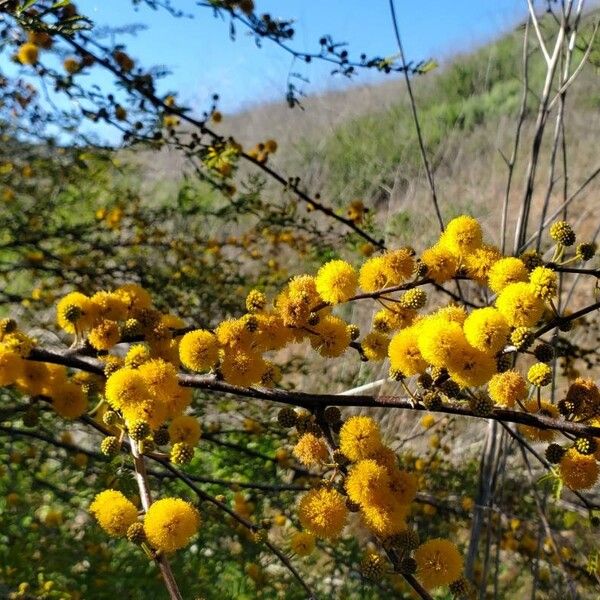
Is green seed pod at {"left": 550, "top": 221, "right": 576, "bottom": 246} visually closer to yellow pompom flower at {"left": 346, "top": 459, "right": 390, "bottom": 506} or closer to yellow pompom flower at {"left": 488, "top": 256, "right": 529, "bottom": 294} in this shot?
yellow pompom flower at {"left": 488, "top": 256, "right": 529, "bottom": 294}

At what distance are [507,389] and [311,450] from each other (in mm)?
361

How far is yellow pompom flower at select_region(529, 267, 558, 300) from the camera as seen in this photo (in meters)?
1.09

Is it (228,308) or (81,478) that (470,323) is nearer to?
(81,478)

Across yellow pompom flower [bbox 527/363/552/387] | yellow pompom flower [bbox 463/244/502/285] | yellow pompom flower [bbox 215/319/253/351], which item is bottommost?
yellow pompom flower [bbox 527/363/552/387]

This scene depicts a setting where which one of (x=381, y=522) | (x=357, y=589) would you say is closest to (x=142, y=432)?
(x=381, y=522)

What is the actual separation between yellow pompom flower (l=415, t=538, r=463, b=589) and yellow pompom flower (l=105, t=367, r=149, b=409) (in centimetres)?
56

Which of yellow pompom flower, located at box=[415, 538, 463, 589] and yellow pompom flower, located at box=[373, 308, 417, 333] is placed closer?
yellow pompom flower, located at box=[415, 538, 463, 589]

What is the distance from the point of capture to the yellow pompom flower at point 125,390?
1.18m

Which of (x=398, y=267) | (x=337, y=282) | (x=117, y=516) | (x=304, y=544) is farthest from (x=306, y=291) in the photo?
(x=304, y=544)

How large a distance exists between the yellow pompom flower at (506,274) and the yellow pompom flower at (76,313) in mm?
759

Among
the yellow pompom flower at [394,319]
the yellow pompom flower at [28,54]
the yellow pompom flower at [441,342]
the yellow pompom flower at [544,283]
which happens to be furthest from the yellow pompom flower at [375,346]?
the yellow pompom flower at [28,54]

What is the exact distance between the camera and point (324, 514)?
46.7 inches

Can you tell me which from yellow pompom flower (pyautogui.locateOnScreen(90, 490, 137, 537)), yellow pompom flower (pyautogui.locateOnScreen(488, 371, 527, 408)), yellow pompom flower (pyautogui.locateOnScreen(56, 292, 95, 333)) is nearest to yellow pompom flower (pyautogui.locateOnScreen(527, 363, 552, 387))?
yellow pompom flower (pyautogui.locateOnScreen(488, 371, 527, 408))

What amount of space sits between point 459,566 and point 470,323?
18.0 inches
